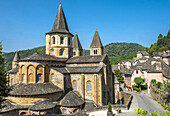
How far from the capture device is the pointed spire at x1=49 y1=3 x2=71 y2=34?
32.8 metres

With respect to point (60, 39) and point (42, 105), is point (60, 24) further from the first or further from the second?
point (42, 105)

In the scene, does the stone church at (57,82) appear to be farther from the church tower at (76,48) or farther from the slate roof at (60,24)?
the church tower at (76,48)

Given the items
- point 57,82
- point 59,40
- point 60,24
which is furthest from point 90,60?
point 60,24

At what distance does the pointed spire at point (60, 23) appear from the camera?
32812 millimetres

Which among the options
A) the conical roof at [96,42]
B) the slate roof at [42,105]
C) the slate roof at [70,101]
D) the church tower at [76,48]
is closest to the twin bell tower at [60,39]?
the slate roof at [70,101]

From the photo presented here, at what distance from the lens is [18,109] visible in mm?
20688

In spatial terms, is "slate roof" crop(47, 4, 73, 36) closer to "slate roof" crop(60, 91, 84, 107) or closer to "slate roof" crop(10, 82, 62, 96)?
"slate roof" crop(10, 82, 62, 96)

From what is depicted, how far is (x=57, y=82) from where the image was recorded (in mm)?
25578

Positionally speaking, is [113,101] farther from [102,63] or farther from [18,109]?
[18,109]

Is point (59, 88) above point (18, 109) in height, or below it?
above

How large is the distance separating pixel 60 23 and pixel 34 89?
18.1m

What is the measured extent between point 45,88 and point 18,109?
508 cm

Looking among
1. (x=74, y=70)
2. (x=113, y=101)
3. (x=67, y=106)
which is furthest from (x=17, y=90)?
(x=113, y=101)

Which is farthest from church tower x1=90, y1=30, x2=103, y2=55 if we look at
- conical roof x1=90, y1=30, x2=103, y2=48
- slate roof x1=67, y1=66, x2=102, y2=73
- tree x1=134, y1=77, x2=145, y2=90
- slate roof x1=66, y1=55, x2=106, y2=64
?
slate roof x1=67, y1=66, x2=102, y2=73
